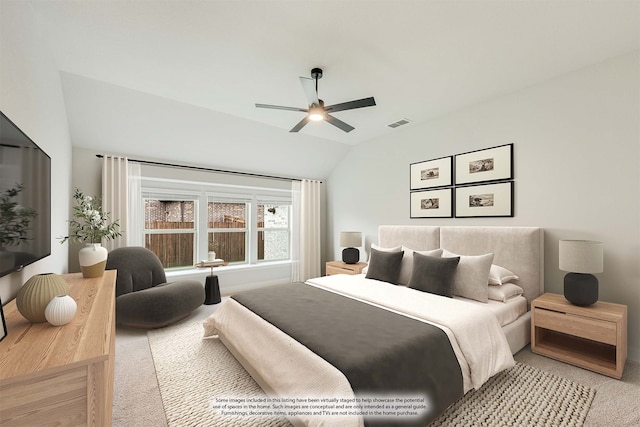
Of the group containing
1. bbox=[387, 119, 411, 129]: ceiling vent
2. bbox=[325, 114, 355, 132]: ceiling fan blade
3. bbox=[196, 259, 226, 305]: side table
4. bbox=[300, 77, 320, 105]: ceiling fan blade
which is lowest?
Answer: bbox=[196, 259, 226, 305]: side table

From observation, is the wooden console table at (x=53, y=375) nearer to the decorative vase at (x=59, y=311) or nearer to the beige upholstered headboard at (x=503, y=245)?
the decorative vase at (x=59, y=311)

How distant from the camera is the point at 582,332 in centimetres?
231

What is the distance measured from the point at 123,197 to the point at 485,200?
4.79 meters

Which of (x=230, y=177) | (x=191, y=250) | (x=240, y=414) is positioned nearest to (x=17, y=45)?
(x=240, y=414)

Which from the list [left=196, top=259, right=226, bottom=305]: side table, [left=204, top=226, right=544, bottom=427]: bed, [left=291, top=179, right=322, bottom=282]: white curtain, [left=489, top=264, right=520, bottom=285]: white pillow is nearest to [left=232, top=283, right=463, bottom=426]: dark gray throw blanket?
[left=204, top=226, right=544, bottom=427]: bed

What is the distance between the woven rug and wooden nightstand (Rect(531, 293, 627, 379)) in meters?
0.36

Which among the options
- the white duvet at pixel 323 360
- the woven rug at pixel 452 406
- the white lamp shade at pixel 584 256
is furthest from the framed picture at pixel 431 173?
the woven rug at pixel 452 406

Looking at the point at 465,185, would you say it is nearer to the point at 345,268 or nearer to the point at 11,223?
the point at 345,268

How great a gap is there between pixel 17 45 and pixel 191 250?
3.66 m

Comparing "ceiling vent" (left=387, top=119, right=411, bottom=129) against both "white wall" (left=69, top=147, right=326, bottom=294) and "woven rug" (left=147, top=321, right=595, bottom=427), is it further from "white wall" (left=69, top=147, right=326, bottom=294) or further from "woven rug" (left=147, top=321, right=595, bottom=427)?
"woven rug" (left=147, top=321, right=595, bottom=427)

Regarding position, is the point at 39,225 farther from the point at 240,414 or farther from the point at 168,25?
the point at 240,414

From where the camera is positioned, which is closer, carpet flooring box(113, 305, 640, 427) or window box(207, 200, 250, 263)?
carpet flooring box(113, 305, 640, 427)

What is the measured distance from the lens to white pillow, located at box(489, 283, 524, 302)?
2721 millimetres

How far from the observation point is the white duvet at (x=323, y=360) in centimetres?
151
